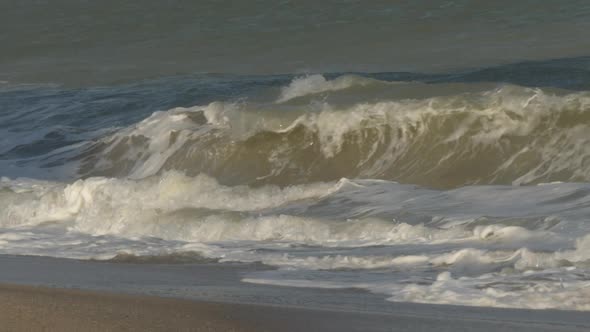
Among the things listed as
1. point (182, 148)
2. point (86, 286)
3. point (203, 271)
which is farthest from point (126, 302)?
point (182, 148)

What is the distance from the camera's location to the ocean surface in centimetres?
673

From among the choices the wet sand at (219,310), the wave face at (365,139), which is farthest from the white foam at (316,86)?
the wet sand at (219,310)

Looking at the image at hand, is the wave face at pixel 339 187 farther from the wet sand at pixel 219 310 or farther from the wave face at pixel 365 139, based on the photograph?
the wet sand at pixel 219 310

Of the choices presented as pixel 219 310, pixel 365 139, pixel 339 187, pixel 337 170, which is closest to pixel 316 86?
pixel 365 139

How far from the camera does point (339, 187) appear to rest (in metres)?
9.55

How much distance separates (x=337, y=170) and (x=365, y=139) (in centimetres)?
46

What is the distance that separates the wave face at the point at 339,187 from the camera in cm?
658

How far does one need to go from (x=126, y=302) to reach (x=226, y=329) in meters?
0.86

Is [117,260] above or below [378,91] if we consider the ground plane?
below

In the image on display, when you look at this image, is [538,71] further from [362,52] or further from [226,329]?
[226,329]

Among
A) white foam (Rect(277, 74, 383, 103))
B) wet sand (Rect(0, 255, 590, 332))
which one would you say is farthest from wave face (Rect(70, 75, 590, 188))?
wet sand (Rect(0, 255, 590, 332))

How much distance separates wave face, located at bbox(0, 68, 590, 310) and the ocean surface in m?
0.02

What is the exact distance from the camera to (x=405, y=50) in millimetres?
20062

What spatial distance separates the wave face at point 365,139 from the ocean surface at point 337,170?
18 mm
